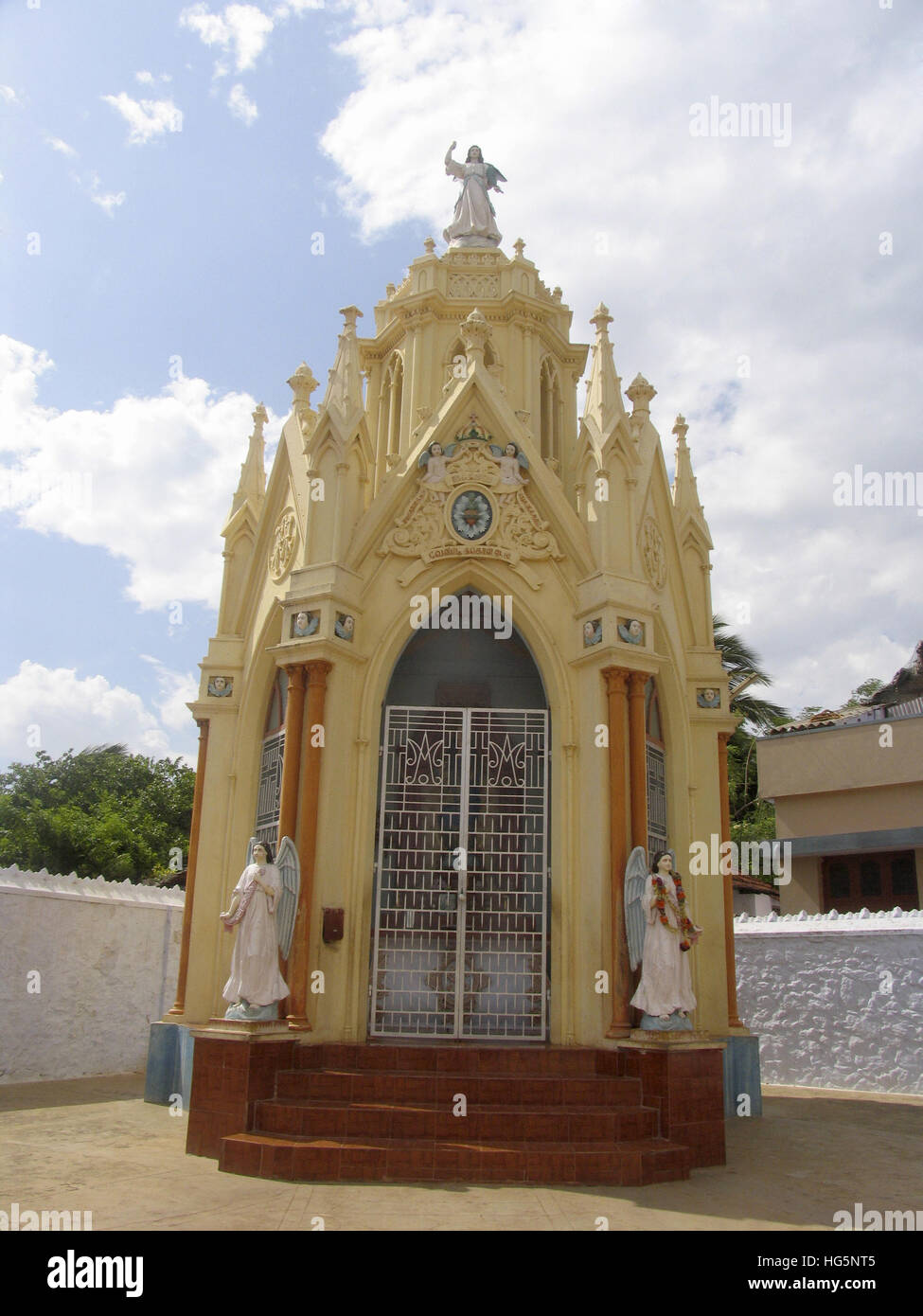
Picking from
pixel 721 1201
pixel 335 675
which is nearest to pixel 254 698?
pixel 335 675

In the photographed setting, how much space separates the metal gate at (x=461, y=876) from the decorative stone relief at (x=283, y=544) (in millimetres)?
2470

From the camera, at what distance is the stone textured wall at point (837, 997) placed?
46.5ft

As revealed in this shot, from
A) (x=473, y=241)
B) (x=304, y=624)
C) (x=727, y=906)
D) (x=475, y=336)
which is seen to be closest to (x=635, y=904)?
(x=727, y=906)

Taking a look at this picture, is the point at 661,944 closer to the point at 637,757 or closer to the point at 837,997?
the point at 637,757

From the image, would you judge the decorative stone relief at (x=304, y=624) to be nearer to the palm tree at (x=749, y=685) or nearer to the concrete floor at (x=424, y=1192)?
the concrete floor at (x=424, y=1192)

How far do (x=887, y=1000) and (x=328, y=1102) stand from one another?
914 centimetres

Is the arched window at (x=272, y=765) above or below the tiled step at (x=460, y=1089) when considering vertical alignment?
above

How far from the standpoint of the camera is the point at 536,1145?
320 inches

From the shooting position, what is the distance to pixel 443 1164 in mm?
7906

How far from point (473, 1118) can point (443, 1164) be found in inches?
23.2

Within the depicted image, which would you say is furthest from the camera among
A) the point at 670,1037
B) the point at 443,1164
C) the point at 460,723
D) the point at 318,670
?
the point at 460,723

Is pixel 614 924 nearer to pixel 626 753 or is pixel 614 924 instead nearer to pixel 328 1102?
pixel 626 753

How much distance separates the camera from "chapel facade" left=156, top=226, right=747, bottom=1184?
10.5 meters

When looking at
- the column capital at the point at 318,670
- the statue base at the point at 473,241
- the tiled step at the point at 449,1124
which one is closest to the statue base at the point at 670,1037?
the tiled step at the point at 449,1124
